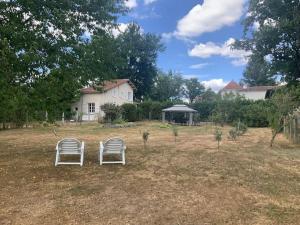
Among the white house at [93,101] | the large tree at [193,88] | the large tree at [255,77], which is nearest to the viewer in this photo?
the white house at [93,101]

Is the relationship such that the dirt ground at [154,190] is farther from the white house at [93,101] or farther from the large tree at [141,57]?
the large tree at [141,57]

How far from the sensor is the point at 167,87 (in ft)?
234

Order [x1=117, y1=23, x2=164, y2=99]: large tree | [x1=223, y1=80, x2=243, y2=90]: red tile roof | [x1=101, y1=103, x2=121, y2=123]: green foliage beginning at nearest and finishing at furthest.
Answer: [x1=101, y1=103, x2=121, y2=123]: green foliage, [x1=117, y1=23, x2=164, y2=99]: large tree, [x1=223, y1=80, x2=243, y2=90]: red tile roof

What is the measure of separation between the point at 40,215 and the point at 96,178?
8.97 ft

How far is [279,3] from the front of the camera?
20.1 m

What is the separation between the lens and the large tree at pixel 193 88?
7794 centimetres

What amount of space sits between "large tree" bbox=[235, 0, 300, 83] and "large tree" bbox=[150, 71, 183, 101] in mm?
42983

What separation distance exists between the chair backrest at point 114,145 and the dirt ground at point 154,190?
594 millimetres

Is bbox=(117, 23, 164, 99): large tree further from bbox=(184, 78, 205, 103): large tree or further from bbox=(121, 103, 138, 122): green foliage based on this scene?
bbox=(121, 103, 138, 122): green foliage

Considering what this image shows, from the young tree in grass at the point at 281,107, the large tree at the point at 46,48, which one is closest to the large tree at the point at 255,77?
the young tree in grass at the point at 281,107

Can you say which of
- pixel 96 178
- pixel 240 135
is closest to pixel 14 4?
pixel 96 178

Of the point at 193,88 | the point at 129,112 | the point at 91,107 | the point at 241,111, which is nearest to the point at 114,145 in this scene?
the point at 241,111

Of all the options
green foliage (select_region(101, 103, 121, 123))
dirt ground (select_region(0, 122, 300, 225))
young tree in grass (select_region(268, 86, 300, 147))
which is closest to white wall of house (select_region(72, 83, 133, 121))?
green foliage (select_region(101, 103, 121, 123))

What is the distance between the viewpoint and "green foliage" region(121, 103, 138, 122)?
128ft
